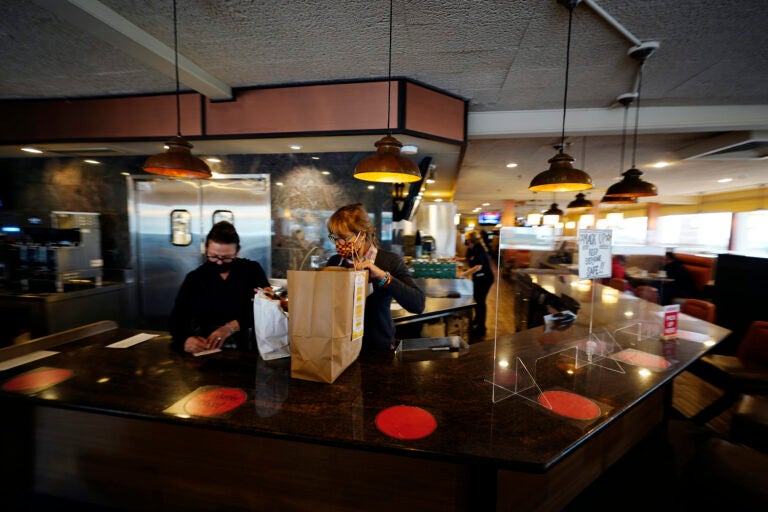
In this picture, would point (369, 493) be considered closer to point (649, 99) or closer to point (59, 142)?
point (649, 99)

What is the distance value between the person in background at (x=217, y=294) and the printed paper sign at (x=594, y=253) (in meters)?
2.08

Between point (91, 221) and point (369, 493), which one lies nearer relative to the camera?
point (369, 493)

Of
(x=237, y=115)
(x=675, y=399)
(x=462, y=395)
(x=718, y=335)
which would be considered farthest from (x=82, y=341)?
(x=675, y=399)

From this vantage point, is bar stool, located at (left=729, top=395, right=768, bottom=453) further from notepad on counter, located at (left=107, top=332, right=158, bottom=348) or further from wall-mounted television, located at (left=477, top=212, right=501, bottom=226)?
wall-mounted television, located at (left=477, top=212, right=501, bottom=226)

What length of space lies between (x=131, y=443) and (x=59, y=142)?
4.48 meters

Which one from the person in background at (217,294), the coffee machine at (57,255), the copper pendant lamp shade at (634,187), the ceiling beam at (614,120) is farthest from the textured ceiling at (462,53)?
the person in background at (217,294)

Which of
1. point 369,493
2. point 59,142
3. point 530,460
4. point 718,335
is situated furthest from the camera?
point 59,142

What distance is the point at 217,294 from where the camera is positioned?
6.94 feet

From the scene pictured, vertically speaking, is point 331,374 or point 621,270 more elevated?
point 621,270

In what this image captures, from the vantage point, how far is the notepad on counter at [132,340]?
176 centimetres

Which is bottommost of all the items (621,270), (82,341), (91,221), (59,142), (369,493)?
(369,493)

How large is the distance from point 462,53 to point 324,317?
8.69ft

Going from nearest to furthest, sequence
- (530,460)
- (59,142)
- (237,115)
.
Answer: (530,460) < (237,115) < (59,142)

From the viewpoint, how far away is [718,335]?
2152 mm
